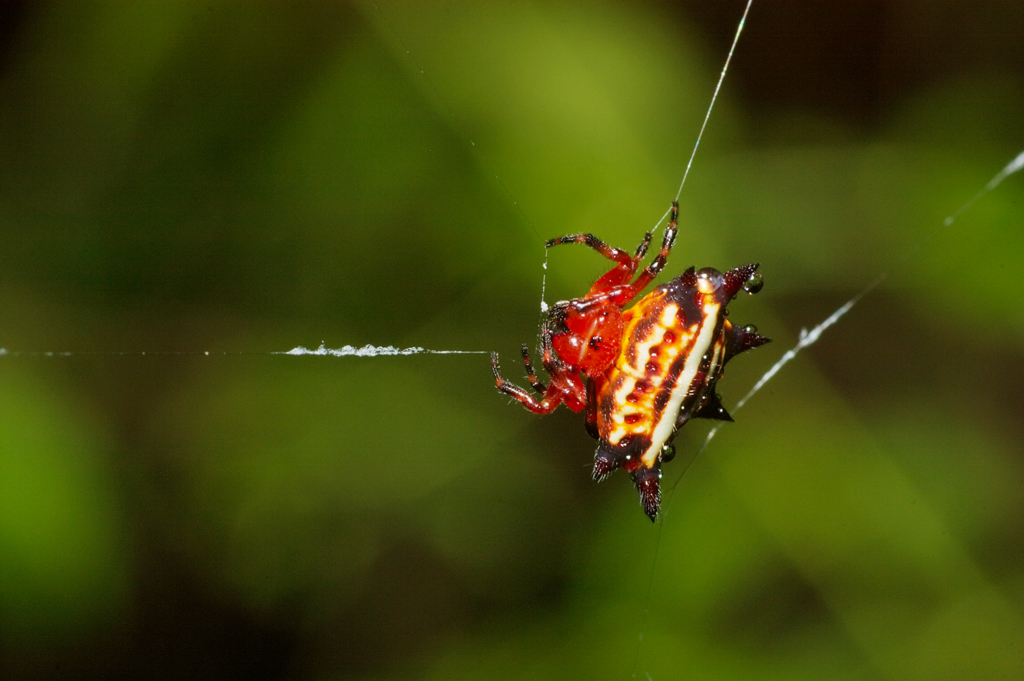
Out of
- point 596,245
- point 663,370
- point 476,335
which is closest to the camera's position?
point 663,370

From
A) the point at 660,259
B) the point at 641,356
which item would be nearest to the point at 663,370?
the point at 641,356

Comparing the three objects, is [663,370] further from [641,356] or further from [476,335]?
[476,335]

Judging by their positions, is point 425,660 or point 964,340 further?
point 964,340

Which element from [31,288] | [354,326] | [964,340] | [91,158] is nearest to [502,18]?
[354,326]

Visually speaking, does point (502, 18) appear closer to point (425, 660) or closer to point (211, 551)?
point (211, 551)

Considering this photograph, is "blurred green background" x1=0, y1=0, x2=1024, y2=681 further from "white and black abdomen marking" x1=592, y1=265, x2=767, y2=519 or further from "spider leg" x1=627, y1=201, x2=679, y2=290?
"white and black abdomen marking" x1=592, y1=265, x2=767, y2=519

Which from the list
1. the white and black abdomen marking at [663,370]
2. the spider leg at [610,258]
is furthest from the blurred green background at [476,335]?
the white and black abdomen marking at [663,370]
